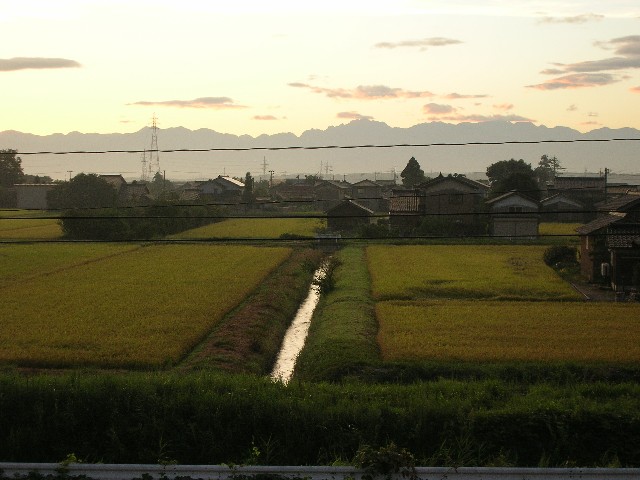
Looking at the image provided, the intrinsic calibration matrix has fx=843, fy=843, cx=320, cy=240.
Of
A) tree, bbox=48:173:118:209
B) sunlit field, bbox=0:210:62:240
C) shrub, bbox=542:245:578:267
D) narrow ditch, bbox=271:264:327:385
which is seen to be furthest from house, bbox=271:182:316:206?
narrow ditch, bbox=271:264:327:385

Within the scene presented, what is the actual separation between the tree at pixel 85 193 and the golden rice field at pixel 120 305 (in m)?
29.1

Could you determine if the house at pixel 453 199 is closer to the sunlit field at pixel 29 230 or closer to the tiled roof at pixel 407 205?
the tiled roof at pixel 407 205

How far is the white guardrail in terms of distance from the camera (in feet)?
34.6

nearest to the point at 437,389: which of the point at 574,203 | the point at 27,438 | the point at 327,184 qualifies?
the point at 27,438

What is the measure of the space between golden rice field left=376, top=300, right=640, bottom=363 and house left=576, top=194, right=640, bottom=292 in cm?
351

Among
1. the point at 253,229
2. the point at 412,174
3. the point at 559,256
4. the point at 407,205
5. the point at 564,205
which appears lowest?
the point at 559,256

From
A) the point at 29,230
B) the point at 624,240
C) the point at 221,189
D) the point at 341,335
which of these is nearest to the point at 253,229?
the point at 29,230

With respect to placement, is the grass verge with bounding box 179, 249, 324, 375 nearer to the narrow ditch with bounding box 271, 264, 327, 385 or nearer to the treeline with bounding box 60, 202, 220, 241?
the narrow ditch with bounding box 271, 264, 327, 385

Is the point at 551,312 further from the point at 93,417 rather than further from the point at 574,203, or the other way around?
the point at 574,203

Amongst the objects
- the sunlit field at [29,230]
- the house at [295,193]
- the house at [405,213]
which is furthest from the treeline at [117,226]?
the house at [295,193]

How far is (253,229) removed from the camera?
188 feet

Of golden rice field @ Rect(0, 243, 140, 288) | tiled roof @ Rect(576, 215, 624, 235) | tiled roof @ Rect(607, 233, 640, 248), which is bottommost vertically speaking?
golden rice field @ Rect(0, 243, 140, 288)

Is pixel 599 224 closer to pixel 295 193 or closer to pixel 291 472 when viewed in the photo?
pixel 291 472

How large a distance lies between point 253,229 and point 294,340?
3458cm
